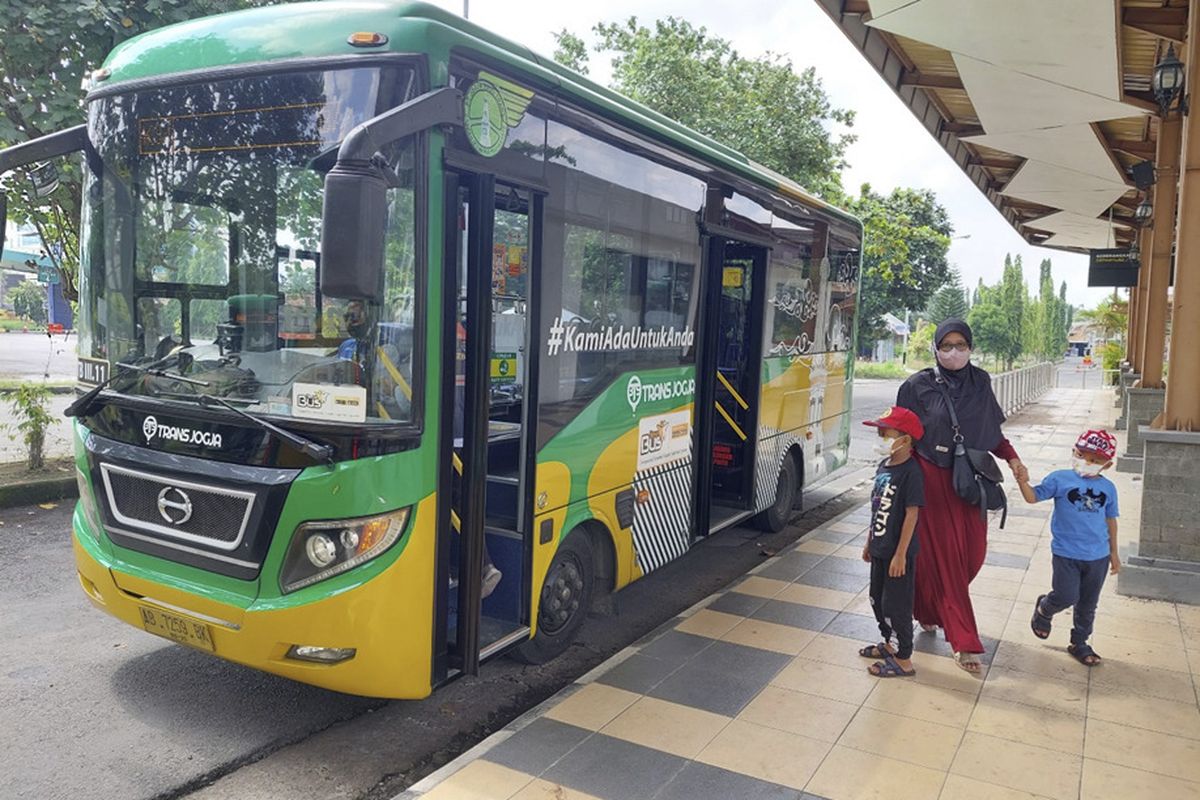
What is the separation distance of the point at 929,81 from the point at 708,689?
1064cm

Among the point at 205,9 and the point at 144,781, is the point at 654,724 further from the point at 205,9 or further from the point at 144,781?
the point at 205,9

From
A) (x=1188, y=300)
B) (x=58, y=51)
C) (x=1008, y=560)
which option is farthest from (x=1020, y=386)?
(x=58, y=51)

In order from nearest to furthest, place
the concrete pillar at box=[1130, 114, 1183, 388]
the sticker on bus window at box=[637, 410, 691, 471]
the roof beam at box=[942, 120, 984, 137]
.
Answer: the sticker on bus window at box=[637, 410, 691, 471], the concrete pillar at box=[1130, 114, 1183, 388], the roof beam at box=[942, 120, 984, 137]

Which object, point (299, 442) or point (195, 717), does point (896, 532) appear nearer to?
point (299, 442)

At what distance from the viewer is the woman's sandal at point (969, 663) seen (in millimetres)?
5016

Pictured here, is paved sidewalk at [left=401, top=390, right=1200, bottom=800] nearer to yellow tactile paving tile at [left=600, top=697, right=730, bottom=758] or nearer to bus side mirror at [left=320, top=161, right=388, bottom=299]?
yellow tactile paving tile at [left=600, top=697, right=730, bottom=758]

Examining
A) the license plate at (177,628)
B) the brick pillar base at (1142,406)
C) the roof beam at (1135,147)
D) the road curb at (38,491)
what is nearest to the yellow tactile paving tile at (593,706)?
the license plate at (177,628)

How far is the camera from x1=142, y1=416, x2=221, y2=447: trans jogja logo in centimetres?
376

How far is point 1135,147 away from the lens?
49.9 ft

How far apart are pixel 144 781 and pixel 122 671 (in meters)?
1.30

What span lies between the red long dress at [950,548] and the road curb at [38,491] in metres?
Result: 7.42

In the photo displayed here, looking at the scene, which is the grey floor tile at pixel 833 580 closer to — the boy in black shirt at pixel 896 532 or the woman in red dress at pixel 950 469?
the woman in red dress at pixel 950 469

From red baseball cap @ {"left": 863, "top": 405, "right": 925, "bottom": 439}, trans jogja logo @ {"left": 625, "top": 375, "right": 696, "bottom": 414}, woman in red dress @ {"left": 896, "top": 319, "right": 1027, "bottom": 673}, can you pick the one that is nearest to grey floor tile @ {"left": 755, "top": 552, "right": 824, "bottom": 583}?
trans jogja logo @ {"left": 625, "top": 375, "right": 696, "bottom": 414}

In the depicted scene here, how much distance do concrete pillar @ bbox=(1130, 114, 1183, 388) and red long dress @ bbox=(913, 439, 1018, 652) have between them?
→ 29.0 feet
